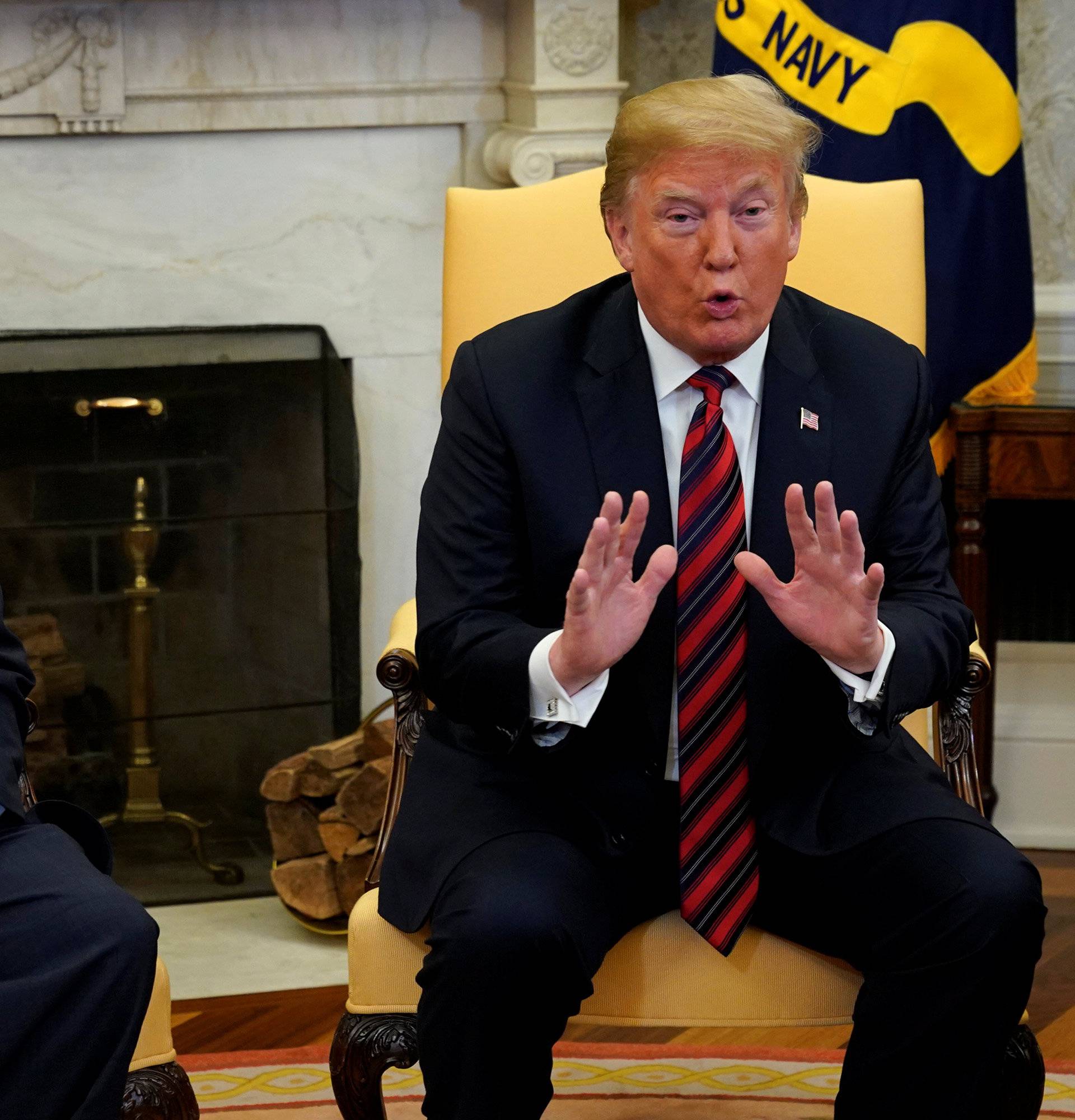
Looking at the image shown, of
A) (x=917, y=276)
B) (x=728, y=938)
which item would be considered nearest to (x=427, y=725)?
(x=728, y=938)

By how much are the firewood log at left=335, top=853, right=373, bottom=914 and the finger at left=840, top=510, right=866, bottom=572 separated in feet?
4.82

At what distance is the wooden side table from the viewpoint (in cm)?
300

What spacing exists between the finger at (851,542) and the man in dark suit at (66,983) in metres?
0.80

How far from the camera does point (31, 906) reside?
5.74ft

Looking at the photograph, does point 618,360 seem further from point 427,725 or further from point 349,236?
point 349,236

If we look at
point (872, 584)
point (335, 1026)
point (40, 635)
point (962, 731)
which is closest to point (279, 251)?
point (40, 635)

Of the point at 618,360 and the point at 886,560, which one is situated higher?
the point at 618,360

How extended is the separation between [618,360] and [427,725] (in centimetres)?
50

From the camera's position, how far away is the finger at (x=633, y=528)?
167cm

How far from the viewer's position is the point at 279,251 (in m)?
3.38

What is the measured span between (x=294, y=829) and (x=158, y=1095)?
135cm

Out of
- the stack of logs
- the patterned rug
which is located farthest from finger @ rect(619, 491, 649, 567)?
the stack of logs

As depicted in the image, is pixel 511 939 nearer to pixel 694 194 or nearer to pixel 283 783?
pixel 694 194

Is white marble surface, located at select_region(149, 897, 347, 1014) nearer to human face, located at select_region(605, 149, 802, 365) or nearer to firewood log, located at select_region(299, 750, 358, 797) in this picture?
firewood log, located at select_region(299, 750, 358, 797)
